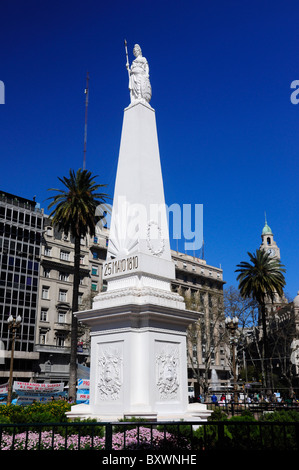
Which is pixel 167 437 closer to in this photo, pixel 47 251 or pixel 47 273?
pixel 47 273

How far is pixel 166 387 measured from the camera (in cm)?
1020

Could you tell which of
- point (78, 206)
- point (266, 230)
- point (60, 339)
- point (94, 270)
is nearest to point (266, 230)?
point (266, 230)

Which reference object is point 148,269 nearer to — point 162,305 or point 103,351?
point 162,305

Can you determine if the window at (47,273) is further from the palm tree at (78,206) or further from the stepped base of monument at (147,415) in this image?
the stepped base of monument at (147,415)

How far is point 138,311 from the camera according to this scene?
10234 millimetres

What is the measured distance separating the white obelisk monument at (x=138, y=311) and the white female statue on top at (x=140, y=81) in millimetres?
441

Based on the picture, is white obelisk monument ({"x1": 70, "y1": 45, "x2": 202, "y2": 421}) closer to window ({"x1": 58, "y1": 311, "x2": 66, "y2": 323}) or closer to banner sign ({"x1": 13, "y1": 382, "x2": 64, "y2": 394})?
banner sign ({"x1": 13, "y1": 382, "x2": 64, "y2": 394})

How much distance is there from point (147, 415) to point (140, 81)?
8.92m

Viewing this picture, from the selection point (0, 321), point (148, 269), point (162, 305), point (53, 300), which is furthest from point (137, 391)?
point (53, 300)

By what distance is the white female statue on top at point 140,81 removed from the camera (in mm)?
13336

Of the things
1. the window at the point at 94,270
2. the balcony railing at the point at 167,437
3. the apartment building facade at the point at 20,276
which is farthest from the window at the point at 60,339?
the balcony railing at the point at 167,437
